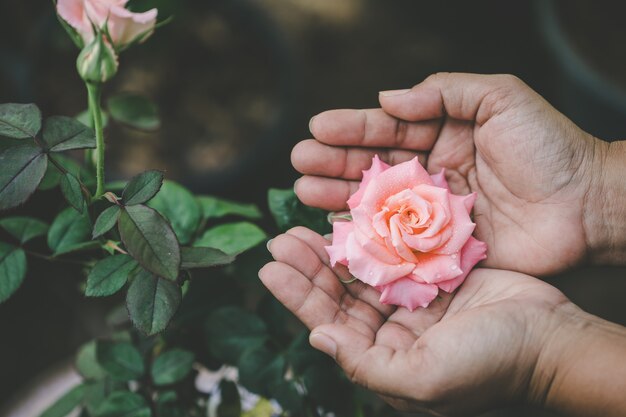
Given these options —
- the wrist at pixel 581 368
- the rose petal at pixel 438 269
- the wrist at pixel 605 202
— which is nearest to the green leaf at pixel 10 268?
the rose petal at pixel 438 269

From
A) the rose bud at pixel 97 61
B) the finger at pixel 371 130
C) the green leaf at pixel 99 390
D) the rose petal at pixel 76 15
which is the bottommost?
the green leaf at pixel 99 390

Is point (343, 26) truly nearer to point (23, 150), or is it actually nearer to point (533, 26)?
point (533, 26)

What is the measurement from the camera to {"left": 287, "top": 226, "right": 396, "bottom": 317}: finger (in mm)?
740

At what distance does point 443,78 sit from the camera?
0.78 metres

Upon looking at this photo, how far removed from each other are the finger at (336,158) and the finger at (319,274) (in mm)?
120

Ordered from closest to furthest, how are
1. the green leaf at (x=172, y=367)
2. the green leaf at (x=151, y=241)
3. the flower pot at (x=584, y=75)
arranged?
1. the green leaf at (x=151, y=241)
2. the green leaf at (x=172, y=367)
3. the flower pot at (x=584, y=75)

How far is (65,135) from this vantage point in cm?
58

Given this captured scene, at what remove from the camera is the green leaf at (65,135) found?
57cm

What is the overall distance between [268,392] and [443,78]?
0.45 meters

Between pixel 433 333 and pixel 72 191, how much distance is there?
1.27 ft

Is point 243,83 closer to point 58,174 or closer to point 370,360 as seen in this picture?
point 58,174

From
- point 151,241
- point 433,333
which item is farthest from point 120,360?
point 433,333

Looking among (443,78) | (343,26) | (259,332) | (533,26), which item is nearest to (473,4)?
(533,26)

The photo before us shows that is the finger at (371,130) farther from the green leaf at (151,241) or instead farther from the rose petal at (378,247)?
the green leaf at (151,241)
